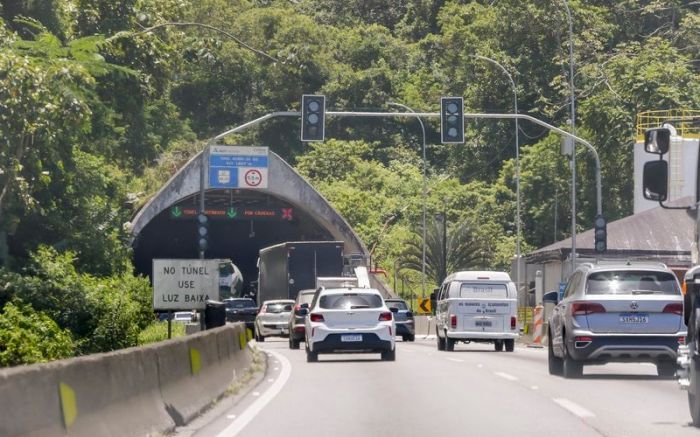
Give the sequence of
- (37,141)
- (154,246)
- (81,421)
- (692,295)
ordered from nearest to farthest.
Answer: (81,421) → (692,295) → (37,141) → (154,246)

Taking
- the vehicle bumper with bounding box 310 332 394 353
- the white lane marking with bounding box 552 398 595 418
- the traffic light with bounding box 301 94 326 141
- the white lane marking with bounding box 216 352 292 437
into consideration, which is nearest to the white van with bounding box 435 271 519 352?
the traffic light with bounding box 301 94 326 141

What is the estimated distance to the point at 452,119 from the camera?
38.7m

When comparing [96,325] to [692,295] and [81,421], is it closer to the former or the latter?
[692,295]

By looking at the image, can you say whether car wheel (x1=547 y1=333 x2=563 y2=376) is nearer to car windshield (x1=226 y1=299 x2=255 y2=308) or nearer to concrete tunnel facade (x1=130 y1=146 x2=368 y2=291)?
car windshield (x1=226 y1=299 x2=255 y2=308)

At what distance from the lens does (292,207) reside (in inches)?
2854

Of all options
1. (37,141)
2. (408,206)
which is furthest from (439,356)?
(408,206)

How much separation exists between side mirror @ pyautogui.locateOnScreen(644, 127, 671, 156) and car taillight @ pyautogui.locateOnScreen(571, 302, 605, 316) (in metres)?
7.91

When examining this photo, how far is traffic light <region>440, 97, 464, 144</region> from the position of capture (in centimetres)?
3856

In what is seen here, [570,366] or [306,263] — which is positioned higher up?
[306,263]

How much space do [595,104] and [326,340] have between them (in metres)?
44.7

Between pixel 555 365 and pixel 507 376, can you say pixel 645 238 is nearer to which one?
pixel 555 365

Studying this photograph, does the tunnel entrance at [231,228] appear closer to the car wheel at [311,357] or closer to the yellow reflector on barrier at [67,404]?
the car wheel at [311,357]

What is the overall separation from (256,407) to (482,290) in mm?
20848

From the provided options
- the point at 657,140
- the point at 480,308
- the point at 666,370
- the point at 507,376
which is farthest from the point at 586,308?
the point at 480,308
